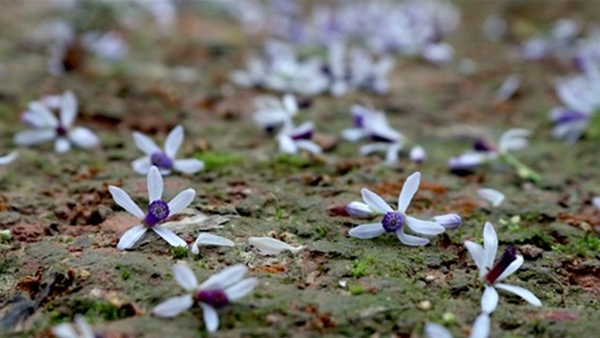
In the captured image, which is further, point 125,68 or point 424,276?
point 125,68

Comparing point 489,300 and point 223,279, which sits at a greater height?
point 223,279

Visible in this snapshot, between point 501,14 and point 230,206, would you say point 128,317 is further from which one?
point 501,14

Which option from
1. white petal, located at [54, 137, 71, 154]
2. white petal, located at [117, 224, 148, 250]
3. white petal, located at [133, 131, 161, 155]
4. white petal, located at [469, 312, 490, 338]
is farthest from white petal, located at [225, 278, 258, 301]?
white petal, located at [54, 137, 71, 154]

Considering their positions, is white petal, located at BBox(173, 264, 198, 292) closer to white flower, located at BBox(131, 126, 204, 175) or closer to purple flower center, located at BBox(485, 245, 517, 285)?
purple flower center, located at BBox(485, 245, 517, 285)

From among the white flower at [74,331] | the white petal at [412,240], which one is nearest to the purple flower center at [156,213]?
the white flower at [74,331]

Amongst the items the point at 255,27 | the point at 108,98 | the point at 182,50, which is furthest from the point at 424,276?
the point at 255,27

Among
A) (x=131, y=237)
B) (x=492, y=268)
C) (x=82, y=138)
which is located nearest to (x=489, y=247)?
(x=492, y=268)

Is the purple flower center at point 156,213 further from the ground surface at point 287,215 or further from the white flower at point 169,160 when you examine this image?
the white flower at point 169,160

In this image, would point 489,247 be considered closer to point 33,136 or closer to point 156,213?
point 156,213
